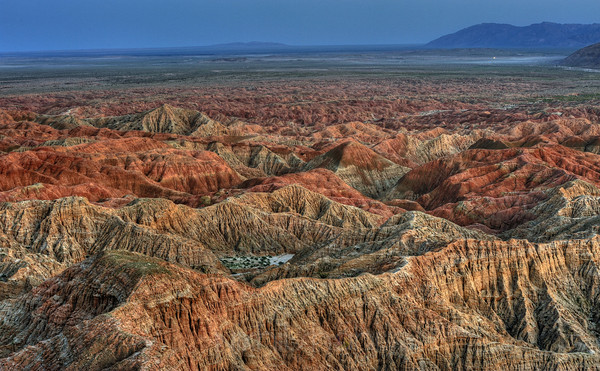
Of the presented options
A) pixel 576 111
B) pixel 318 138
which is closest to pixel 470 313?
pixel 318 138

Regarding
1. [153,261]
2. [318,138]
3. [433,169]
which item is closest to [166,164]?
[433,169]

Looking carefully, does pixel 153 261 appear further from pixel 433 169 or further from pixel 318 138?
pixel 318 138

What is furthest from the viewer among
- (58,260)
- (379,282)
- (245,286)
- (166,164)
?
(166,164)

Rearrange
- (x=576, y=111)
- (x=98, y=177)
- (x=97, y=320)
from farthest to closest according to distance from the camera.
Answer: (x=576, y=111) → (x=98, y=177) → (x=97, y=320)

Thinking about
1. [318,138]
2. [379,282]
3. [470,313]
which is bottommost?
[318,138]

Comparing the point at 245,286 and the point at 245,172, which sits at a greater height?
the point at 245,286

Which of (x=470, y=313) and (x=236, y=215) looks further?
(x=236, y=215)

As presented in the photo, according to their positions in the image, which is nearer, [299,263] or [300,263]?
[300,263]
